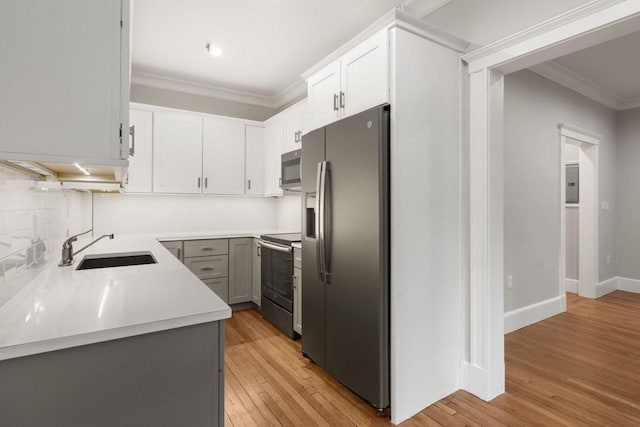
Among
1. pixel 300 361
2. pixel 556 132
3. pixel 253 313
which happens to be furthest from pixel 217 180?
pixel 556 132

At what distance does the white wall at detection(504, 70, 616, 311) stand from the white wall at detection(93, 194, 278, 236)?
2964 millimetres

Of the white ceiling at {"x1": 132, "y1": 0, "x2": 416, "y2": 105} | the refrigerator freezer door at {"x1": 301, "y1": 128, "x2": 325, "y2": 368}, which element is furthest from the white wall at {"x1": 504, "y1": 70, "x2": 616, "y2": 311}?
the refrigerator freezer door at {"x1": 301, "y1": 128, "x2": 325, "y2": 368}

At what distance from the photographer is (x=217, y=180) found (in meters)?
4.11

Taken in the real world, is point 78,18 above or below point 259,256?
above

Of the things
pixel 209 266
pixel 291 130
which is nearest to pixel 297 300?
pixel 209 266

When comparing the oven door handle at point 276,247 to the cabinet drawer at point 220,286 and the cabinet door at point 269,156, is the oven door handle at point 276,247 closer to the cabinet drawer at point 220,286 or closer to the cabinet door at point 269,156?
the cabinet drawer at point 220,286

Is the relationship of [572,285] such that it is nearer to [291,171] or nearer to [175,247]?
[291,171]

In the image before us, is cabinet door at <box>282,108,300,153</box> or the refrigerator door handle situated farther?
cabinet door at <box>282,108,300,153</box>

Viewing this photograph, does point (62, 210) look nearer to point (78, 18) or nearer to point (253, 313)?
point (78, 18)

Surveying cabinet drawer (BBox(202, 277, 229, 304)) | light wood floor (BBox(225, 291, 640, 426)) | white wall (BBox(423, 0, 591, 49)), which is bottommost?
light wood floor (BBox(225, 291, 640, 426))

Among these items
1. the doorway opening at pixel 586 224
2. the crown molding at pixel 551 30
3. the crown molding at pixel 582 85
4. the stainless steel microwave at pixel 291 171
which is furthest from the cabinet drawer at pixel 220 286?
the doorway opening at pixel 586 224

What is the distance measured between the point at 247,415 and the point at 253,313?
1972 mm

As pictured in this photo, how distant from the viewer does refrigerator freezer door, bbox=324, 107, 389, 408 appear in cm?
194

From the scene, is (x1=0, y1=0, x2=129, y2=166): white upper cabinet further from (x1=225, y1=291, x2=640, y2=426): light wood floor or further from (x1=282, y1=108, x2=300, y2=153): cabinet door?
(x1=282, y1=108, x2=300, y2=153): cabinet door
